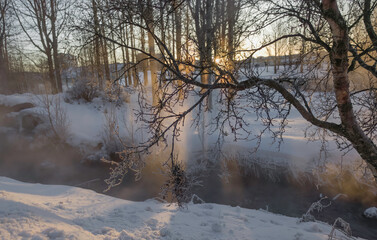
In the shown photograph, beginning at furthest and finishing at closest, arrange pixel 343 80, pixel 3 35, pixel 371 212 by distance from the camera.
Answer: pixel 3 35 < pixel 371 212 < pixel 343 80

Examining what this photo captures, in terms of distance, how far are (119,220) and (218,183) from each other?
220 inches

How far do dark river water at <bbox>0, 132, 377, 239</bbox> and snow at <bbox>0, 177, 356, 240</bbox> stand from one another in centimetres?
215

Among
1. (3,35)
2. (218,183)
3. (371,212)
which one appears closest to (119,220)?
(218,183)

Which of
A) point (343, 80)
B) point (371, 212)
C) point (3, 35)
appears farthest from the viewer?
point (3, 35)

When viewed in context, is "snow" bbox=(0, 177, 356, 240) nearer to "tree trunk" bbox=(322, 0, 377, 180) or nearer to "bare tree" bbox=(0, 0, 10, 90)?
"tree trunk" bbox=(322, 0, 377, 180)

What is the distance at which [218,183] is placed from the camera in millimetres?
9742

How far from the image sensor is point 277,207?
316 inches

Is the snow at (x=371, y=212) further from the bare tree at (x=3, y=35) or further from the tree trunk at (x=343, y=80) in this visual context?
the bare tree at (x=3, y=35)

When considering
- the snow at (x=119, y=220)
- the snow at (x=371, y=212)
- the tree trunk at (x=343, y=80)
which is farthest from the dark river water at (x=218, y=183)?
the tree trunk at (x=343, y=80)

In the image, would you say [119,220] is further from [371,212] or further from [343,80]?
[371,212]

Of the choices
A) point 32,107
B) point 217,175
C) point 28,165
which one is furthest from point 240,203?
point 32,107

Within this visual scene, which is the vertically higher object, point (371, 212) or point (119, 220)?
point (119, 220)

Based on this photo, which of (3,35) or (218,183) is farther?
(3,35)

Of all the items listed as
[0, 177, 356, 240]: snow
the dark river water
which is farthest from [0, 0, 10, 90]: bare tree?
[0, 177, 356, 240]: snow
